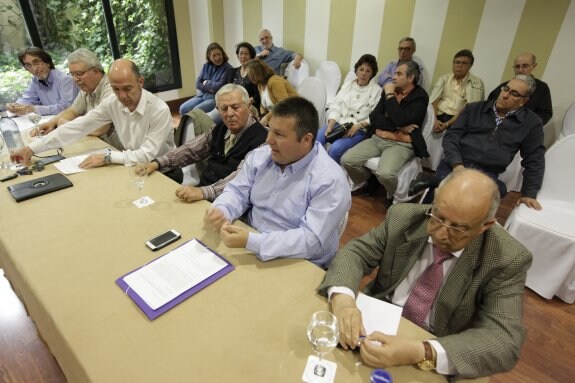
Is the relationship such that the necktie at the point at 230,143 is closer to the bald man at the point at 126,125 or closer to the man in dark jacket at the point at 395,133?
the bald man at the point at 126,125

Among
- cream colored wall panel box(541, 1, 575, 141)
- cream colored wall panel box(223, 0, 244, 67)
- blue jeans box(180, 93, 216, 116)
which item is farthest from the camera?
cream colored wall panel box(223, 0, 244, 67)

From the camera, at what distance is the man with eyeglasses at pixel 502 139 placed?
228cm

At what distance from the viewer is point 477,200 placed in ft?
3.20

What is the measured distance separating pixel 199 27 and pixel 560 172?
229 inches

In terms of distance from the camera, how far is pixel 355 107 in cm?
367

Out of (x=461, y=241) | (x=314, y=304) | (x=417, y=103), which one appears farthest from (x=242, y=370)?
(x=417, y=103)

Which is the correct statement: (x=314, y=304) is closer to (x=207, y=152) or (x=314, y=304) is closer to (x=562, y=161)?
(x=207, y=152)

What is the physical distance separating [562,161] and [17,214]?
3207 millimetres

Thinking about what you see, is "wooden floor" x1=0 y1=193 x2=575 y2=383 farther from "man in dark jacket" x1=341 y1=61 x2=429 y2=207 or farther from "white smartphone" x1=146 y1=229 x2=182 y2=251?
"man in dark jacket" x1=341 y1=61 x2=429 y2=207

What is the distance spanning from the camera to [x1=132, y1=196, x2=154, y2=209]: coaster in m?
1.58

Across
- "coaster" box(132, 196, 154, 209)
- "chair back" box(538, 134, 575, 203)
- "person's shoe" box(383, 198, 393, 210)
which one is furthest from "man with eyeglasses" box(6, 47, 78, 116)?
"chair back" box(538, 134, 575, 203)

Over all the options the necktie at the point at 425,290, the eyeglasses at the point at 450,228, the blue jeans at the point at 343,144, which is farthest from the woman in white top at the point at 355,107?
the eyeglasses at the point at 450,228

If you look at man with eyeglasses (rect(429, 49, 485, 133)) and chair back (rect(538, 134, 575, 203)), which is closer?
chair back (rect(538, 134, 575, 203))

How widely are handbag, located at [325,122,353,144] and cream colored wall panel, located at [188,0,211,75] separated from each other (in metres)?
3.62
